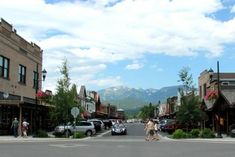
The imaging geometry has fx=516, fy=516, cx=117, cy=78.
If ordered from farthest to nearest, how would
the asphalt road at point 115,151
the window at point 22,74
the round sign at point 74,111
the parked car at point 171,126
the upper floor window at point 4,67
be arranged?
the parked car at point 171,126
the window at point 22,74
the upper floor window at point 4,67
the round sign at point 74,111
the asphalt road at point 115,151

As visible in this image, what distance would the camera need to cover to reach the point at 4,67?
150 feet

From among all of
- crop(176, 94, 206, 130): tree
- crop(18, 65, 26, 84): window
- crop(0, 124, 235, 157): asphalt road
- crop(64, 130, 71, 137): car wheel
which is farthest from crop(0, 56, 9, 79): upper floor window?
crop(176, 94, 206, 130): tree

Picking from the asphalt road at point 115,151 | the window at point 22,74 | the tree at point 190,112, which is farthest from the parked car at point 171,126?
the asphalt road at point 115,151

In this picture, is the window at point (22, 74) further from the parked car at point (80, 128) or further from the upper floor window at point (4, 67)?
the parked car at point (80, 128)

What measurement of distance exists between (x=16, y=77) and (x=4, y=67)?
363 cm

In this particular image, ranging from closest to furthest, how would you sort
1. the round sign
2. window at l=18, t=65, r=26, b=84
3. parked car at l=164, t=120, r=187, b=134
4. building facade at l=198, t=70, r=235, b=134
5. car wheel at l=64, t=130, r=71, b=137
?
the round sign → car wheel at l=64, t=130, r=71, b=137 → building facade at l=198, t=70, r=235, b=134 → window at l=18, t=65, r=26, b=84 → parked car at l=164, t=120, r=187, b=134

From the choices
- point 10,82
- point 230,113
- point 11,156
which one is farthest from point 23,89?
point 11,156

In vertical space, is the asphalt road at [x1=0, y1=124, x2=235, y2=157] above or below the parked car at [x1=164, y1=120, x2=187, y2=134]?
below

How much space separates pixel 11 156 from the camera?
71.5 ft

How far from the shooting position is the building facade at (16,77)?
45.2 m

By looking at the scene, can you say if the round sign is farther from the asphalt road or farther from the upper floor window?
the asphalt road

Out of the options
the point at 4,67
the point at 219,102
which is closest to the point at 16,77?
the point at 4,67

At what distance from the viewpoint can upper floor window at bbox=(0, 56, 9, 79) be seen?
4504 cm

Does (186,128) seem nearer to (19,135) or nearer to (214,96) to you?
(214,96)
